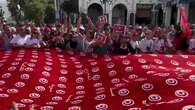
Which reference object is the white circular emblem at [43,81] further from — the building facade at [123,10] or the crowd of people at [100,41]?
the building facade at [123,10]

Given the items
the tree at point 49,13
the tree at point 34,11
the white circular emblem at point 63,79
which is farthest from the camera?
the tree at point 49,13

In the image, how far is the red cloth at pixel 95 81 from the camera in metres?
5.62

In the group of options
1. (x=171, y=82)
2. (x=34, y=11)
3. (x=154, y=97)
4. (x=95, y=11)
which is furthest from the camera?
(x=95, y=11)

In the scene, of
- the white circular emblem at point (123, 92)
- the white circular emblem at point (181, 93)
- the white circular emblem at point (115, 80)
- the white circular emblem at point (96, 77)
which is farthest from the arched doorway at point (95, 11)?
the white circular emblem at point (181, 93)

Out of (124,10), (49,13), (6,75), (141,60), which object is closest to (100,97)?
(141,60)

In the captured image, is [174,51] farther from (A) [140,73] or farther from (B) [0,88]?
(B) [0,88]

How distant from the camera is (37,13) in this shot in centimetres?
5128

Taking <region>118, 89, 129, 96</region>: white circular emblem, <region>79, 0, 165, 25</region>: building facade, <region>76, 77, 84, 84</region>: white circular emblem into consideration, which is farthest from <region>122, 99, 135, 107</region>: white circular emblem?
<region>79, 0, 165, 25</region>: building facade

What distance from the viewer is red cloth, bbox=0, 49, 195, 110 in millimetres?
5625

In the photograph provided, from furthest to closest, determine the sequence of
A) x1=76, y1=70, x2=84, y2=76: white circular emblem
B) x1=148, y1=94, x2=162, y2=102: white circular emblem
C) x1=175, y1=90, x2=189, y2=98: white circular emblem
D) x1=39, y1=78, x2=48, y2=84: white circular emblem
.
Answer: x1=76, y1=70, x2=84, y2=76: white circular emblem
x1=39, y1=78, x2=48, y2=84: white circular emblem
x1=148, y1=94, x2=162, y2=102: white circular emblem
x1=175, y1=90, x2=189, y2=98: white circular emblem

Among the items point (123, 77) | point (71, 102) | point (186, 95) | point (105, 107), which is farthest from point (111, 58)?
point (186, 95)

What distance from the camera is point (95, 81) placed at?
761cm

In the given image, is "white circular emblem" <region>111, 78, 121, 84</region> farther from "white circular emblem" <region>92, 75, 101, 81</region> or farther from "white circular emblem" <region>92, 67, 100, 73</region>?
"white circular emblem" <region>92, 67, 100, 73</region>

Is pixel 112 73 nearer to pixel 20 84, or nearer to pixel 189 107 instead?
pixel 20 84
